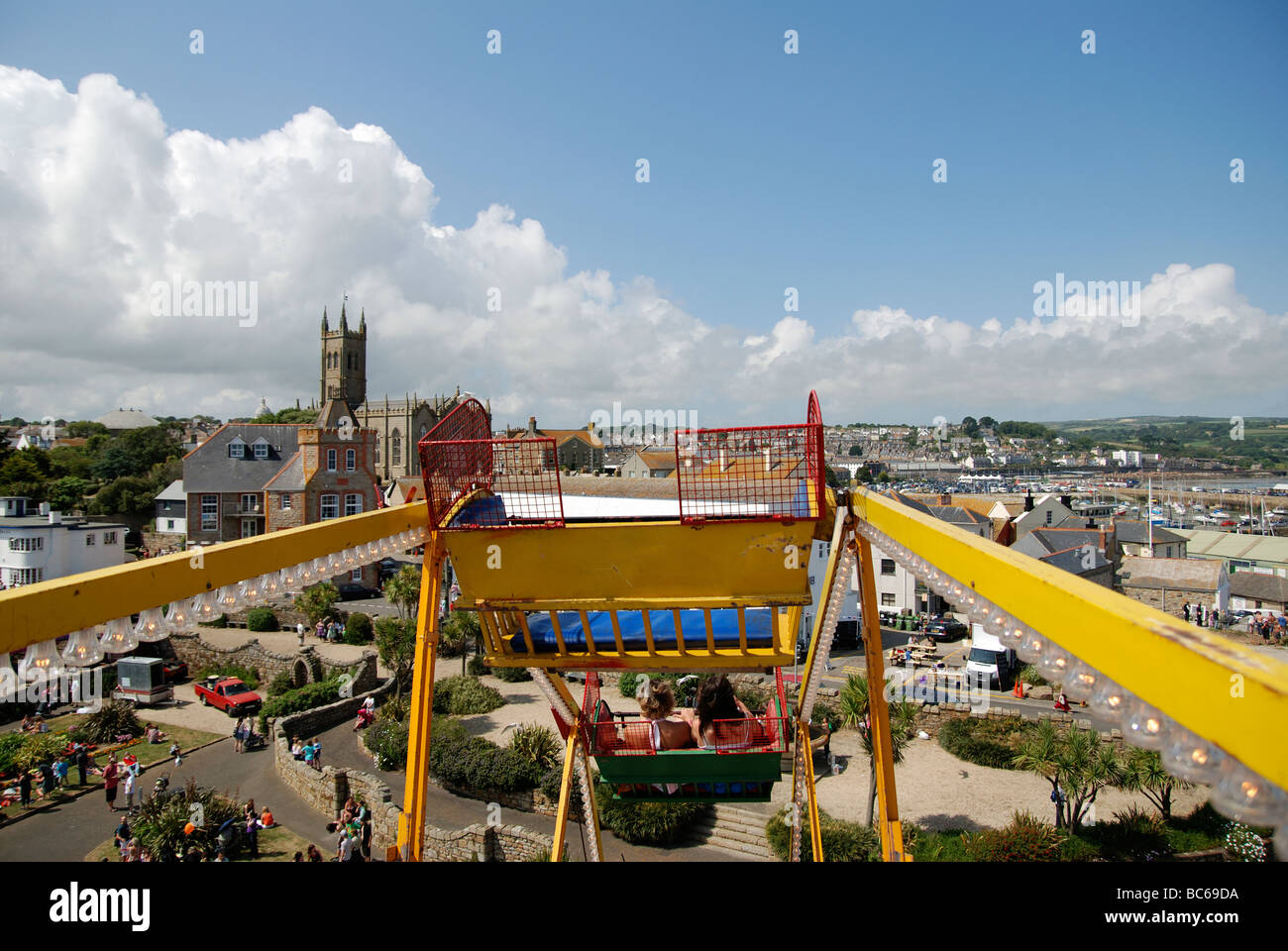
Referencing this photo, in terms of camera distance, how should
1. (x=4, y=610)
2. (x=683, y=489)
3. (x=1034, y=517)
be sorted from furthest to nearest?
(x=1034, y=517) < (x=683, y=489) < (x=4, y=610)

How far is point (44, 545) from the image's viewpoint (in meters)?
37.8

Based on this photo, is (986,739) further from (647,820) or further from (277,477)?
(277,477)

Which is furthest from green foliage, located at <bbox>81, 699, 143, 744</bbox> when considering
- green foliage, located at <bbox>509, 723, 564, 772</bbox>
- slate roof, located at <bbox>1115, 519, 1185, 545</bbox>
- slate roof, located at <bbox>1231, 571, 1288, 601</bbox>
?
slate roof, located at <bbox>1115, 519, 1185, 545</bbox>

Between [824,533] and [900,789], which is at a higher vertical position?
[824,533]

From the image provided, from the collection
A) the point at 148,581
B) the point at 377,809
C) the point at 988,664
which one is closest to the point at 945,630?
the point at 988,664

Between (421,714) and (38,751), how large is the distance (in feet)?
79.1

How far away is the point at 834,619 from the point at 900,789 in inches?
724

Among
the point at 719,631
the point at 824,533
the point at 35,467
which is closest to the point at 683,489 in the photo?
the point at 824,533

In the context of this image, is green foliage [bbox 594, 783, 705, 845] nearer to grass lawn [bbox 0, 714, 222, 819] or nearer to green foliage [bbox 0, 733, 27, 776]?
grass lawn [bbox 0, 714, 222, 819]

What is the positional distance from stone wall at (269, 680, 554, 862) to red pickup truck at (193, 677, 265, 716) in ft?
11.1

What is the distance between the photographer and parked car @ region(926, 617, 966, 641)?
117 feet
